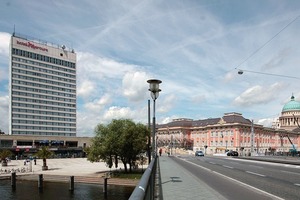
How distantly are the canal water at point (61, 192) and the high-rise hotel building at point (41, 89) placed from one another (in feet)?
295

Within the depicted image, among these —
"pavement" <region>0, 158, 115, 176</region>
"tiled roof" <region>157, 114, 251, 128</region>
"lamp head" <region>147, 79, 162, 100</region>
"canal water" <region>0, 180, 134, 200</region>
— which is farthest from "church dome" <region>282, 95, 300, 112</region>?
"lamp head" <region>147, 79, 162, 100</region>

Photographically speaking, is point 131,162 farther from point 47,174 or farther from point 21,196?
point 21,196

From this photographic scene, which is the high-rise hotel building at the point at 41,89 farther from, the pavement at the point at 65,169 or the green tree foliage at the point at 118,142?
the green tree foliage at the point at 118,142

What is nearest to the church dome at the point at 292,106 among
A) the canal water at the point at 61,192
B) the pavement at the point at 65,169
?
the pavement at the point at 65,169

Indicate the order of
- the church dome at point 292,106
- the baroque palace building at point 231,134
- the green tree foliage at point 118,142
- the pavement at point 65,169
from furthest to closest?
1. the church dome at point 292,106
2. the baroque palace building at point 231,134
3. the pavement at point 65,169
4. the green tree foliage at point 118,142

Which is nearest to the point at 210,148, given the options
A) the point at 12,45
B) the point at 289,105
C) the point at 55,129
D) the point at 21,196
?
the point at 289,105

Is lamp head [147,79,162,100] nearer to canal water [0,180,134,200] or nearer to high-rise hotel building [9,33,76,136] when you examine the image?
canal water [0,180,134,200]

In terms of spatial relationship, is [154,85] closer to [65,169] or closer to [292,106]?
[65,169]

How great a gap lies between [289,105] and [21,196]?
533 feet

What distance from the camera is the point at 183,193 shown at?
9.49 meters

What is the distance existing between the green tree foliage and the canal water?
586 centimetres

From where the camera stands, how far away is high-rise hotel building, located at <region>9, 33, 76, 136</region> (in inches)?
5428

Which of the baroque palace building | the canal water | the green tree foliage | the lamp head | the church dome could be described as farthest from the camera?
the church dome

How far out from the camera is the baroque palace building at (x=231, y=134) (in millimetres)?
134250
